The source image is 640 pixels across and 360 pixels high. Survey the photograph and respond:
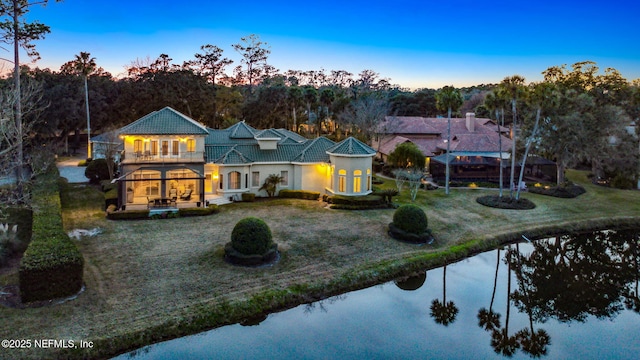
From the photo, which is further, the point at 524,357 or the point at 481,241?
the point at 481,241

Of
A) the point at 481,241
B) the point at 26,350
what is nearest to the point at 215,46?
the point at 481,241

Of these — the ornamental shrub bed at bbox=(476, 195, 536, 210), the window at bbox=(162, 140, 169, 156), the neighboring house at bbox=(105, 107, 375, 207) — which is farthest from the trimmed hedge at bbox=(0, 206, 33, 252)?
the ornamental shrub bed at bbox=(476, 195, 536, 210)

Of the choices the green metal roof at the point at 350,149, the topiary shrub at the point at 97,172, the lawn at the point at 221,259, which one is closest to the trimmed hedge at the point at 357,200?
the lawn at the point at 221,259

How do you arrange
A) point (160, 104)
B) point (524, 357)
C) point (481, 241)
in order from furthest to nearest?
point (160, 104) → point (481, 241) → point (524, 357)

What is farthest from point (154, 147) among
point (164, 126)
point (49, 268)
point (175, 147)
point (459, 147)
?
point (459, 147)

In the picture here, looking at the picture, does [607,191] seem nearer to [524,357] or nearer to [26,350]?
[524,357]

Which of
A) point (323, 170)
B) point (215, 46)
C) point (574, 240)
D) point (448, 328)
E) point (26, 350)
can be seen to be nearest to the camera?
point (26, 350)

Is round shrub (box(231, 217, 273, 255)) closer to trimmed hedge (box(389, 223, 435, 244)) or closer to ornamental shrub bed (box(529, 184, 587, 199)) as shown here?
trimmed hedge (box(389, 223, 435, 244))
